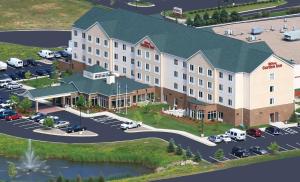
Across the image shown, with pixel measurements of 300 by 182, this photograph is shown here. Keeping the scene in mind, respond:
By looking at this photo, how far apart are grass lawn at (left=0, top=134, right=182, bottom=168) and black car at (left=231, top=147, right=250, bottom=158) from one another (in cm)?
733

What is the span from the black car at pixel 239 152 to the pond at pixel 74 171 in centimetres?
1181

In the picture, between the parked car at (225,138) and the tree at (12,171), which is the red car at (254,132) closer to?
the parked car at (225,138)

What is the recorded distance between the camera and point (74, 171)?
176 meters

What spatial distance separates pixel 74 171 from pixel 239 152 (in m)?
21.4

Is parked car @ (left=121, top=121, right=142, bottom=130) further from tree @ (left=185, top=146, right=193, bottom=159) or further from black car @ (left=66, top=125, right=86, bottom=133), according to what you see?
tree @ (left=185, top=146, right=193, bottom=159)

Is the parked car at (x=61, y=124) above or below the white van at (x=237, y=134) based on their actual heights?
above

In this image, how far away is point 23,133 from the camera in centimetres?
19138

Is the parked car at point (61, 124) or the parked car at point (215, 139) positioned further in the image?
the parked car at point (61, 124)

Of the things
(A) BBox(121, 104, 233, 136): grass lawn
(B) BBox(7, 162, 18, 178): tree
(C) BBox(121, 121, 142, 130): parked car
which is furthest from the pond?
(A) BBox(121, 104, 233, 136): grass lawn

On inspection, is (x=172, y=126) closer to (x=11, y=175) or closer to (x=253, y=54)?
(x=253, y=54)

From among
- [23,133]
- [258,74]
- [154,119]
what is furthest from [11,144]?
[258,74]

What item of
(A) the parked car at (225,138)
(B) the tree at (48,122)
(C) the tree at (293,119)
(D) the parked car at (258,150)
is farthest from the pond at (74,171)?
(C) the tree at (293,119)

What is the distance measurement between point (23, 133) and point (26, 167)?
49.9 feet

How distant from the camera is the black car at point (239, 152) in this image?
588 ft
